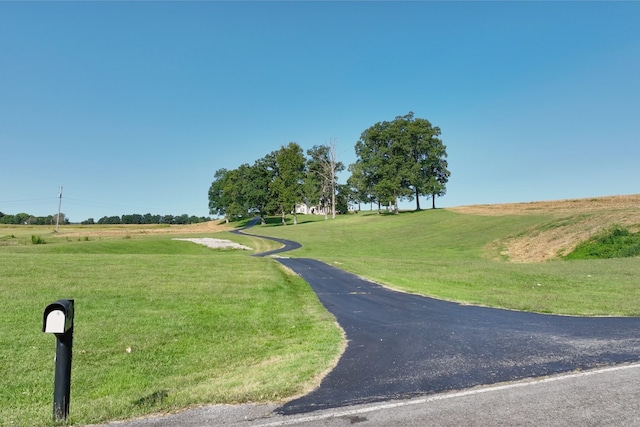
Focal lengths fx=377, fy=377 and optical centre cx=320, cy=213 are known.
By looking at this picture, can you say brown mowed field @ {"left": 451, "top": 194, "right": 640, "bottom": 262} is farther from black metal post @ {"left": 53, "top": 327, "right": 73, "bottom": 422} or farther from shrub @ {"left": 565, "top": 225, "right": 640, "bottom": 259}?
black metal post @ {"left": 53, "top": 327, "right": 73, "bottom": 422}

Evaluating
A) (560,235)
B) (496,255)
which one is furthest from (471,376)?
(560,235)

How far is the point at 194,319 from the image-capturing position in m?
11.1

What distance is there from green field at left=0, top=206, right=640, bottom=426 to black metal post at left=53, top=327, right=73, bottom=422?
16 cm

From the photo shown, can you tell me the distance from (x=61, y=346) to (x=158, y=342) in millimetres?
4495

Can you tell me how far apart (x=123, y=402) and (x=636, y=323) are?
12006 millimetres

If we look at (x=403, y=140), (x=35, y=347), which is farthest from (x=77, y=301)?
(x=403, y=140)

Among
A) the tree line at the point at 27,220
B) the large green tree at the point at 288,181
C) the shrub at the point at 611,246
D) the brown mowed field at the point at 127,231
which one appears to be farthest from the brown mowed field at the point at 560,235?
the tree line at the point at 27,220

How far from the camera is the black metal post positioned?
185 inches

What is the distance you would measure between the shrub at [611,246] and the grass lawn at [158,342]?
83.2ft

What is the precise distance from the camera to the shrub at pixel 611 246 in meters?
28.4

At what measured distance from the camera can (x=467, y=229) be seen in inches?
2127

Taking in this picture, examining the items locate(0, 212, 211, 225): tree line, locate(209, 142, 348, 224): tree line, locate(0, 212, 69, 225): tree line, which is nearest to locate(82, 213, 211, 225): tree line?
locate(0, 212, 211, 225): tree line

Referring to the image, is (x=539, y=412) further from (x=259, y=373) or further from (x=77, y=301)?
(x=77, y=301)

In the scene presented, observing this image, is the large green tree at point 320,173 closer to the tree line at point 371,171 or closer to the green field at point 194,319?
the tree line at point 371,171
